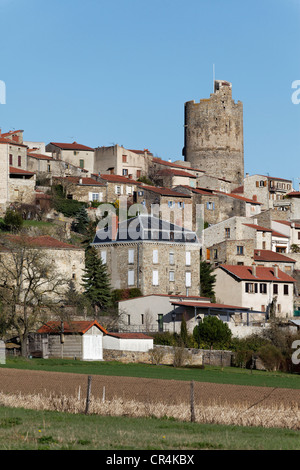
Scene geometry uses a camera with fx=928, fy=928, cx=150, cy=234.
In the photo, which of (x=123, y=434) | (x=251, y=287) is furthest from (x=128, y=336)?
(x=123, y=434)

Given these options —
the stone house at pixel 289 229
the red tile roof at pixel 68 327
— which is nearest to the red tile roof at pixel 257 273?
the stone house at pixel 289 229

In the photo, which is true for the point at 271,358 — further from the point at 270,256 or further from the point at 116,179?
the point at 116,179

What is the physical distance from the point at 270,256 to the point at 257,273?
7.01 meters

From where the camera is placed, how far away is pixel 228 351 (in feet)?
165

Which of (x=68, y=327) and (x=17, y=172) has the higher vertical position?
(x=17, y=172)

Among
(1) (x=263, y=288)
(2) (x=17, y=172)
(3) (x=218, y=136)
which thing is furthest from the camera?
(3) (x=218, y=136)

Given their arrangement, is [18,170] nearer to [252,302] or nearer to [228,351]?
[252,302]

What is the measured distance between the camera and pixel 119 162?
320 feet

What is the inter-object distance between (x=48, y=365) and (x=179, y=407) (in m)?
21.1

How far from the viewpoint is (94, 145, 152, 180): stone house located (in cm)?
9731

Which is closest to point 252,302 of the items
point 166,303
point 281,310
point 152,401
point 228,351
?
point 281,310

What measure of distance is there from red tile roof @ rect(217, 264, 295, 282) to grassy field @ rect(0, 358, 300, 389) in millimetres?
17850

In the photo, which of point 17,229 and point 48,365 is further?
point 17,229

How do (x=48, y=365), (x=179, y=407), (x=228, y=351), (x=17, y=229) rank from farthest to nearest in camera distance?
1. (x=17, y=229)
2. (x=228, y=351)
3. (x=48, y=365)
4. (x=179, y=407)
